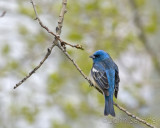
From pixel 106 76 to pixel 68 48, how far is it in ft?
12.5

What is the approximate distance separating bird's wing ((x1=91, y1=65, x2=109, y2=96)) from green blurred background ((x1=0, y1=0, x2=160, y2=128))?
3.64 metres

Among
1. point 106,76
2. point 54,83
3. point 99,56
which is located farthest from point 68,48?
point 106,76

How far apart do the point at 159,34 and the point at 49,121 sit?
10.7 feet

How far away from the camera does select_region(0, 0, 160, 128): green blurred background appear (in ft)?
31.9

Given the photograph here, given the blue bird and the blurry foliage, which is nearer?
the blue bird

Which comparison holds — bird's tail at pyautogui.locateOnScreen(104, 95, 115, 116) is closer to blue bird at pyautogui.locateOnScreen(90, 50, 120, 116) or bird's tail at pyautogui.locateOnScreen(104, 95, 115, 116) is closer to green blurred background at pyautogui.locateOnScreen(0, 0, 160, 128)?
blue bird at pyautogui.locateOnScreen(90, 50, 120, 116)

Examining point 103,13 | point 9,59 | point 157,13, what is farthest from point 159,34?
point 9,59

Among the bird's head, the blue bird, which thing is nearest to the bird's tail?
the blue bird

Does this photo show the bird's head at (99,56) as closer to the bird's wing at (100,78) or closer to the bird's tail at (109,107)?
the bird's wing at (100,78)

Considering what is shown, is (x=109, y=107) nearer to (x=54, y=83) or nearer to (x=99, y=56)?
(x=99, y=56)

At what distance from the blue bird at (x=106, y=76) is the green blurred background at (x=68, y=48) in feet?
11.2

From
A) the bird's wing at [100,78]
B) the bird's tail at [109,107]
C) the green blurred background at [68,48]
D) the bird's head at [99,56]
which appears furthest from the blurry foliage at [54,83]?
the bird's tail at [109,107]

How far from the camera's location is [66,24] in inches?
408

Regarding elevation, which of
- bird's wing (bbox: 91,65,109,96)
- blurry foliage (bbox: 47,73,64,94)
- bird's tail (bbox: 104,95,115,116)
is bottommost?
bird's tail (bbox: 104,95,115,116)
